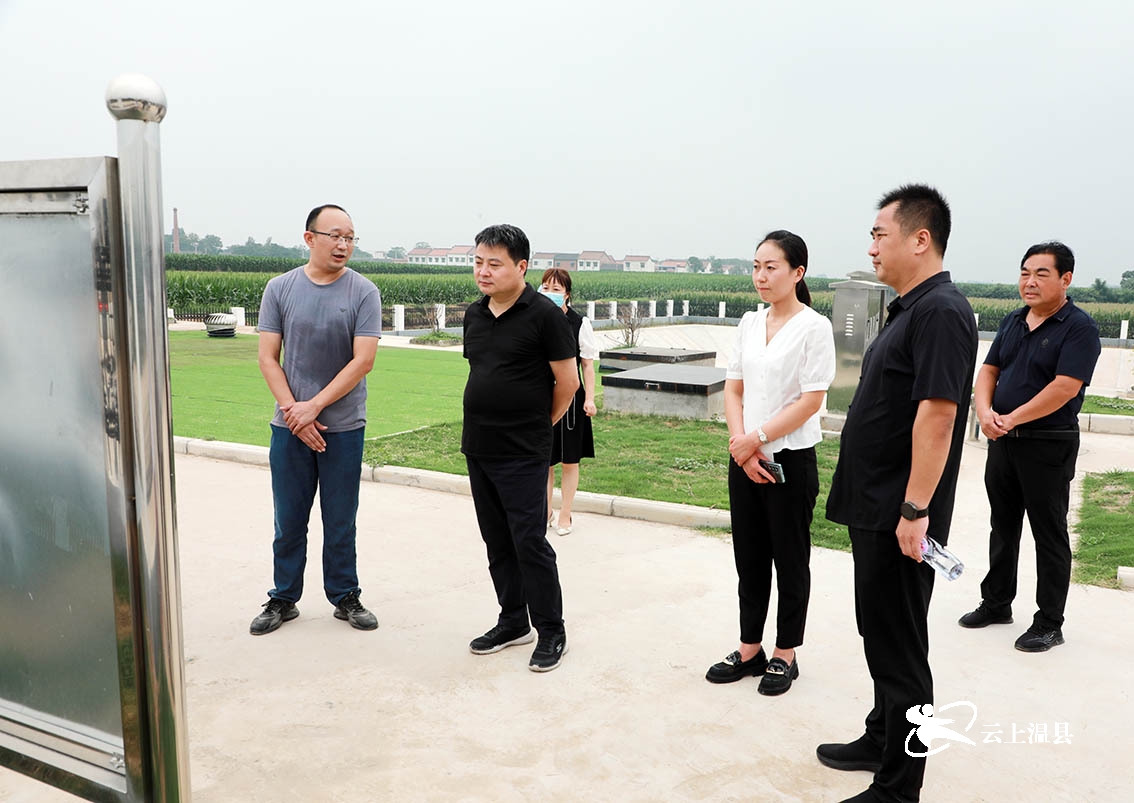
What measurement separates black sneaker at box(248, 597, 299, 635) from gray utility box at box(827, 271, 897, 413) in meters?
8.03

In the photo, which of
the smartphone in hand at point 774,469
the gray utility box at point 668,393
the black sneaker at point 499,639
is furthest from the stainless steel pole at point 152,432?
the gray utility box at point 668,393

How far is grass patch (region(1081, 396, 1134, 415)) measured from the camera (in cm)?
1304

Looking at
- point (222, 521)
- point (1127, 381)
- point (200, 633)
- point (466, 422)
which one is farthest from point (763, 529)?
point (1127, 381)

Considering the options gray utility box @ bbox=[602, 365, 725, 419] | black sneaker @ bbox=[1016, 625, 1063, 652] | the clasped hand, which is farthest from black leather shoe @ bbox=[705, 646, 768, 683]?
gray utility box @ bbox=[602, 365, 725, 419]

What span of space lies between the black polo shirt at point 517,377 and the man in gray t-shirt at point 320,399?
2.13 feet

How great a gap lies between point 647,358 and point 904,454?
454 inches

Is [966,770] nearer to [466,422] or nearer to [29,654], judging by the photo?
[466,422]

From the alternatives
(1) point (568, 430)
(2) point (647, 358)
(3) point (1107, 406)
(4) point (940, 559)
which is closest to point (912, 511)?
(4) point (940, 559)

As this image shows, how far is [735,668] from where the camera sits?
162 inches

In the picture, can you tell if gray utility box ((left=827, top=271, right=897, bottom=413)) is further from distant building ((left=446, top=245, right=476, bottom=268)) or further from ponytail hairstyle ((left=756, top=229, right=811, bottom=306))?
distant building ((left=446, top=245, right=476, bottom=268))

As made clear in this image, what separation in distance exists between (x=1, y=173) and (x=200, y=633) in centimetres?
322

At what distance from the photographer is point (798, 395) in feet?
13.1

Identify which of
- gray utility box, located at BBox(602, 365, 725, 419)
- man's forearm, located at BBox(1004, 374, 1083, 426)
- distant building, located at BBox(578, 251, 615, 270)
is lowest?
gray utility box, located at BBox(602, 365, 725, 419)

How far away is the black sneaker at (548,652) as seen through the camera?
167 inches
